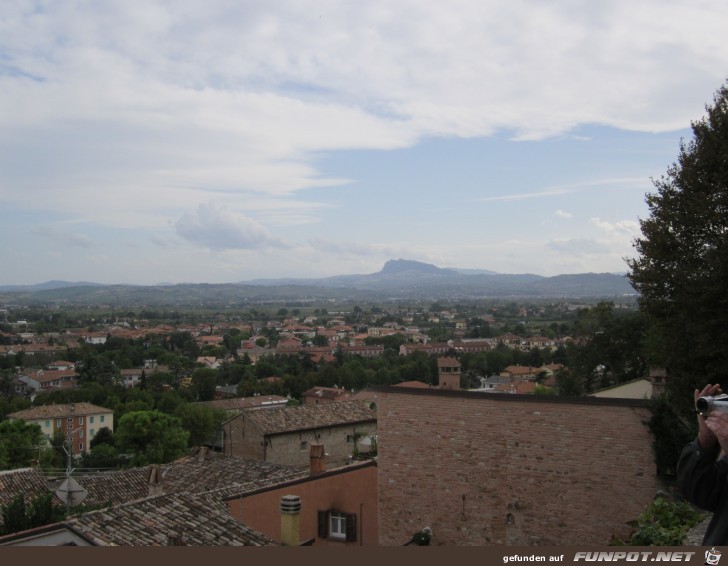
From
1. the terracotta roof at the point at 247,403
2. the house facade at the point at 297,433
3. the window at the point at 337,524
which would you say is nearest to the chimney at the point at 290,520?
Answer: the window at the point at 337,524

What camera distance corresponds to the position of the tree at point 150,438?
3566 centimetres

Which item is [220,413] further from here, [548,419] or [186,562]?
Answer: [186,562]

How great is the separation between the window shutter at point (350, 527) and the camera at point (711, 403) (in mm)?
9535

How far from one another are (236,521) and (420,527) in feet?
9.53

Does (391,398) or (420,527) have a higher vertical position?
(391,398)

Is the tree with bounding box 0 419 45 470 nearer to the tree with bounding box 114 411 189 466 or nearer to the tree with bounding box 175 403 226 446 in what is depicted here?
the tree with bounding box 114 411 189 466

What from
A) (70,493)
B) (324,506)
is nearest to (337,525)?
(324,506)

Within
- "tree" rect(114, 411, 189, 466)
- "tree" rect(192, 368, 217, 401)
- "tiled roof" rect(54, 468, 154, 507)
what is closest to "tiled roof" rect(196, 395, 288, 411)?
"tree" rect(114, 411, 189, 466)

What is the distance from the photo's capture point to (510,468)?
9969mm

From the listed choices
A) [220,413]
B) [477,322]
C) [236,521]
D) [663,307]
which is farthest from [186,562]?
[477,322]

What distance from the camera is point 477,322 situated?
139m

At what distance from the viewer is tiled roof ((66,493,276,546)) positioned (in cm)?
887

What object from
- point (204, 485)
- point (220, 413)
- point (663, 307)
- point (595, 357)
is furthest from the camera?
point (220, 413)

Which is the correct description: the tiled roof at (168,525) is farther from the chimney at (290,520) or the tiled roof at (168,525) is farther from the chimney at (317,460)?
the chimney at (317,460)
